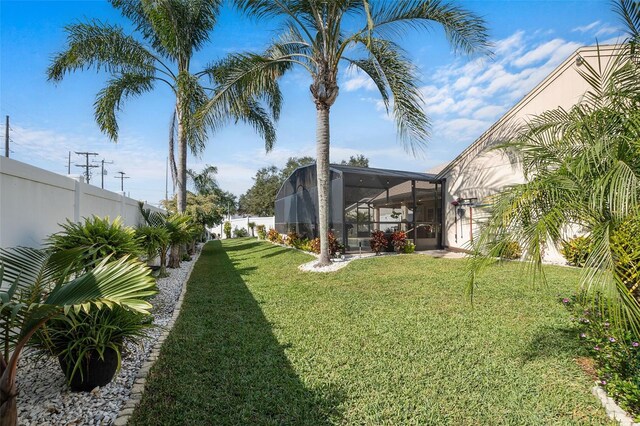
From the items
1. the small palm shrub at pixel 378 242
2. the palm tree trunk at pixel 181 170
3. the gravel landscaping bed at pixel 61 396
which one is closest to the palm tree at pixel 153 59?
the palm tree trunk at pixel 181 170

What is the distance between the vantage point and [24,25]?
6.60 metres

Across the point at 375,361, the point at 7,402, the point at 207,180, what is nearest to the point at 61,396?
the point at 7,402

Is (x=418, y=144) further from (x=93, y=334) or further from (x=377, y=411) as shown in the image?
(x=93, y=334)

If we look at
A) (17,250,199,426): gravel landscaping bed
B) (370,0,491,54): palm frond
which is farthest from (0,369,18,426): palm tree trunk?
A: (370,0,491,54): palm frond

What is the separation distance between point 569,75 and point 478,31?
445 cm

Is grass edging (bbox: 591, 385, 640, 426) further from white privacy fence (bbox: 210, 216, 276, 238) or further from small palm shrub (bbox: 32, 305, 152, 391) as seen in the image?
white privacy fence (bbox: 210, 216, 276, 238)

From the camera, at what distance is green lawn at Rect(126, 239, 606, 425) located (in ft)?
9.19

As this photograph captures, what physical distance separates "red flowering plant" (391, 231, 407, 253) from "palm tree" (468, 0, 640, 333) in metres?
9.54

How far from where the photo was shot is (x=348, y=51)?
384 inches

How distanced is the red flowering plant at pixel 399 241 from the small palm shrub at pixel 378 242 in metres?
0.37

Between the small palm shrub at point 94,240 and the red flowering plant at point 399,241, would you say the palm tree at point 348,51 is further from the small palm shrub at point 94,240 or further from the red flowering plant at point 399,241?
the small palm shrub at point 94,240

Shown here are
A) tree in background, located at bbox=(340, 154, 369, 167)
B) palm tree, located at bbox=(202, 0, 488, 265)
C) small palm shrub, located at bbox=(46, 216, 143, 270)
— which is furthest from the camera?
tree in background, located at bbox=(340, 154, 369, 167)

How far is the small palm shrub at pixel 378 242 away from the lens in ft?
41.3

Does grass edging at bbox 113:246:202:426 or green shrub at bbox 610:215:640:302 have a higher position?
green shrub at bbox 610:215:640:302
